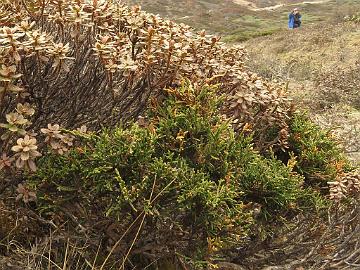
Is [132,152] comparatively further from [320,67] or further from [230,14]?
[230,14]

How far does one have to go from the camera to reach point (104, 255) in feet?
10.4

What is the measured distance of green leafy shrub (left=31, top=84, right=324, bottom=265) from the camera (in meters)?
2.66

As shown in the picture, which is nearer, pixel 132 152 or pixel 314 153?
pixel 132 152

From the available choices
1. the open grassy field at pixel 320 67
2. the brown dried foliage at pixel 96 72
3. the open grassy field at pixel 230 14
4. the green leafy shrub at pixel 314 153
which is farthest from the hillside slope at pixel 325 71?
the open grassy field at pixel 230 14

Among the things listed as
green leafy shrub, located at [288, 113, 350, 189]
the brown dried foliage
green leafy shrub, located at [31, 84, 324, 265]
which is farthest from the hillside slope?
green leafy shrub, located at [31, 84, 324, 265]

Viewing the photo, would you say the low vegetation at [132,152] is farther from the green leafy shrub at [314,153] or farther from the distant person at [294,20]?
the distant person at [294,20]

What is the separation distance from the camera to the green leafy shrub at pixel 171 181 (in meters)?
2.66

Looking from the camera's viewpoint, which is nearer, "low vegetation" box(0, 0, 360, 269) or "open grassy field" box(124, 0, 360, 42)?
"low vegetation" box(0, 0, 360, 269)

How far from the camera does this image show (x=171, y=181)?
2623 mm

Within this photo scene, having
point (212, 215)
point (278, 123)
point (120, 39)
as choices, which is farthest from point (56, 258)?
point (278, 123)

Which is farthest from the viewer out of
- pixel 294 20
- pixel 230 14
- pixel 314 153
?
pixel 230 14

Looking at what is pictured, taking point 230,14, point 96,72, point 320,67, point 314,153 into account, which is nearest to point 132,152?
point 96,72

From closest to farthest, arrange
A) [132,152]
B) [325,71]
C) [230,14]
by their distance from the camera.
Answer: [132,152] → [325,71] → [230,14]

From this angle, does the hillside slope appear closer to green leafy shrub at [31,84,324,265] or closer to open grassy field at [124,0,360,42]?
green leafy shrub at [31,84,324,265]
